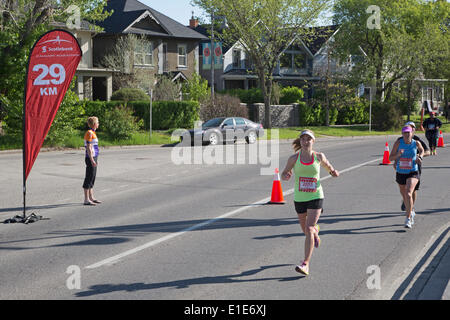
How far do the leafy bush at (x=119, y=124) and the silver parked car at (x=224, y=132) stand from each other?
2696 mm

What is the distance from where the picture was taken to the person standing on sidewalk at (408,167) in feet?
31.8

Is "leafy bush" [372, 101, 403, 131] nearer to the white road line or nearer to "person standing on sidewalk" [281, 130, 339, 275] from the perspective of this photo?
the white road line

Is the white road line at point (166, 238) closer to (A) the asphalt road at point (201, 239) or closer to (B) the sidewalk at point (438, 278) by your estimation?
(A) the asphalt road at point (201, 239)

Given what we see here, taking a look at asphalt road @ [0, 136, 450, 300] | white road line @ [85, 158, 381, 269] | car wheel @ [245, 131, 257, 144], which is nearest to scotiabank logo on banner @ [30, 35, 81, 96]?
asphalt road @ [0, 136, 450, 300]

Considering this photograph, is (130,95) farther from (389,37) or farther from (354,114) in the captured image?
(389,37)

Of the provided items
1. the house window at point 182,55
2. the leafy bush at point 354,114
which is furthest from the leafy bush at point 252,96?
the leafy bush at point 354,114

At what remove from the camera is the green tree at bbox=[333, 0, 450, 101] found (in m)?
45.9

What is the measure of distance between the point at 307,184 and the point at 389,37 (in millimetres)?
46011

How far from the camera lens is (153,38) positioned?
4834 cm

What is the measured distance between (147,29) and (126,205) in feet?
124

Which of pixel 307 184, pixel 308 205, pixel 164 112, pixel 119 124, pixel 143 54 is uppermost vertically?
pixel 143 54

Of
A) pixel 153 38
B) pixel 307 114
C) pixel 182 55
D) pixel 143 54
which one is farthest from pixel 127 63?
pixel 307 114
